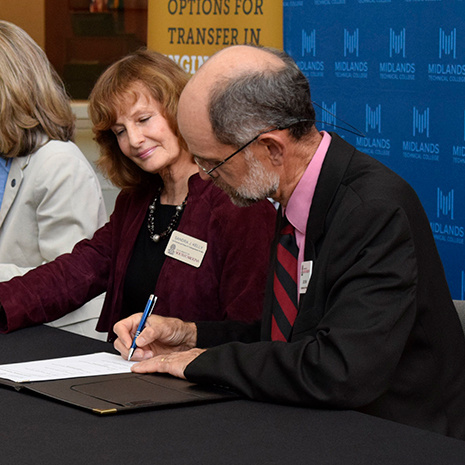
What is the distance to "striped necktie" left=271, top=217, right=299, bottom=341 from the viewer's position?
1.88 metres

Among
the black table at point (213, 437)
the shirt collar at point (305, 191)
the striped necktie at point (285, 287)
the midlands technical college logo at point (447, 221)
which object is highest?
the shirt collar at point (305, 191)

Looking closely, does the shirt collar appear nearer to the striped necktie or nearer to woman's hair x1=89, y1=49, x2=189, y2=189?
the striped necktie

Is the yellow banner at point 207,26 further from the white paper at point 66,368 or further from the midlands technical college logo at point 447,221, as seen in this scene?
the white paper at point 66,368

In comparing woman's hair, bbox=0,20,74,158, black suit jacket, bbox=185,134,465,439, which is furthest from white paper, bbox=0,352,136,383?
woman's hair, bbox=0,20,74,158

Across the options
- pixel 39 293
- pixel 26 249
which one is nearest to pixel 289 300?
pixel 39 293

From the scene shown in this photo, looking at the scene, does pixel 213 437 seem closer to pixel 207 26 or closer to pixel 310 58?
pixel 310 58

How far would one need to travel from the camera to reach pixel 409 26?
345 centimetres

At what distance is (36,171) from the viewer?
123 inches

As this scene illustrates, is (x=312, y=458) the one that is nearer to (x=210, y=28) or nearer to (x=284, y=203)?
(x=284, y=203)

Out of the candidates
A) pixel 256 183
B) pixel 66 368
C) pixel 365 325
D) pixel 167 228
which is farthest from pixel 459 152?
pixel 66 368

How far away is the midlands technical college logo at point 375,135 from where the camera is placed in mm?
3622

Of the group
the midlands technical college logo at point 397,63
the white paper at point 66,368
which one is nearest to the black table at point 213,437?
the white paper at point 66,368

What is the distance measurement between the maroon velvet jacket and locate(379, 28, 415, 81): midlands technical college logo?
4.31 ft

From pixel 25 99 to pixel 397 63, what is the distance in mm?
1534
